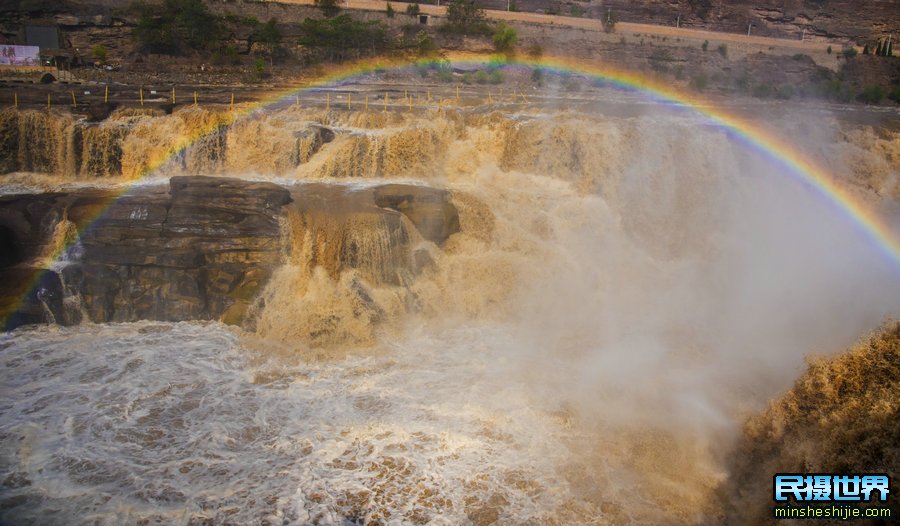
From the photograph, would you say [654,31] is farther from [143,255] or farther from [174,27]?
[143,255]

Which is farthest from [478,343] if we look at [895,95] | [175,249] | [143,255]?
[895,95]

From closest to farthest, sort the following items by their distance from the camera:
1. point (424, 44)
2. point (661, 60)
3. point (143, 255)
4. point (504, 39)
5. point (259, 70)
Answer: point (143, 255)
point (259, 70)
point (424, 44)
point (504, 39)
point (661, 60)

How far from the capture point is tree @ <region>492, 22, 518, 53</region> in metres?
34.7

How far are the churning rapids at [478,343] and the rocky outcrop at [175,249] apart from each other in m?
0.24

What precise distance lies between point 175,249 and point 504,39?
2678 cm

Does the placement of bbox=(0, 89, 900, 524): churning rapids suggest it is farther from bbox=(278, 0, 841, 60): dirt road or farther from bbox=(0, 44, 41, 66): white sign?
bbox=(278, 0, 841, 60): dirt road

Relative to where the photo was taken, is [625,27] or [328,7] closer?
[328,7]

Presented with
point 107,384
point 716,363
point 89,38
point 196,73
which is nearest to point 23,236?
point 107,384

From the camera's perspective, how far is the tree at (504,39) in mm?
34719

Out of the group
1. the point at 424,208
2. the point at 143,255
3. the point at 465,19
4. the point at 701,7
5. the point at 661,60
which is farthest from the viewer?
the point at 701,7

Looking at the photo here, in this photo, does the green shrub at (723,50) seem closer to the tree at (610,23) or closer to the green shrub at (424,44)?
the tree at (610,23)

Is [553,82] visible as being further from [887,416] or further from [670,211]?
[887,416]

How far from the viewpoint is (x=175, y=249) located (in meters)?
12.0

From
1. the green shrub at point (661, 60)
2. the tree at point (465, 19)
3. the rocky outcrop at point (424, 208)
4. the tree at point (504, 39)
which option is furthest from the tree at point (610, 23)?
the rocky outcrop at point (424, 208)
